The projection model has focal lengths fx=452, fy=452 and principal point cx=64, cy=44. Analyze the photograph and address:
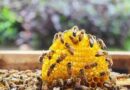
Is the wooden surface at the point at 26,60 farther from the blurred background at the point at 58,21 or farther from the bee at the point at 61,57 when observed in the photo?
the blurred background at the point at 58,21

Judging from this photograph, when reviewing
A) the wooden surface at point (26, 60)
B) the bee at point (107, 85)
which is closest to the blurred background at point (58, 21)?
the wooden surface at point (26, 60)

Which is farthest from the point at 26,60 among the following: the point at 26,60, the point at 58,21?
the point at 58,21

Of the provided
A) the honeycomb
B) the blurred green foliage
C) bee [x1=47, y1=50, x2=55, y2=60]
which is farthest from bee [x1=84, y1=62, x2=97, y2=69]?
the blurred green foliage

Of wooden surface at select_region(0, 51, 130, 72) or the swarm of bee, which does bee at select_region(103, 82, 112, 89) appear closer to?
the swarm of bee

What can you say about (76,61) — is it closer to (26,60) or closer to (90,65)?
(90,65)

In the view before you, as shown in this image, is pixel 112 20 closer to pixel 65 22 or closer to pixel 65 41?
pixel 65 22

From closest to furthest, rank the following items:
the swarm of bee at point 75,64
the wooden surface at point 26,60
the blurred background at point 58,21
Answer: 1. the swarm of bee at point 75,64
2. the wooden surface at point 26,60
3. the blurred background at point 58,21
